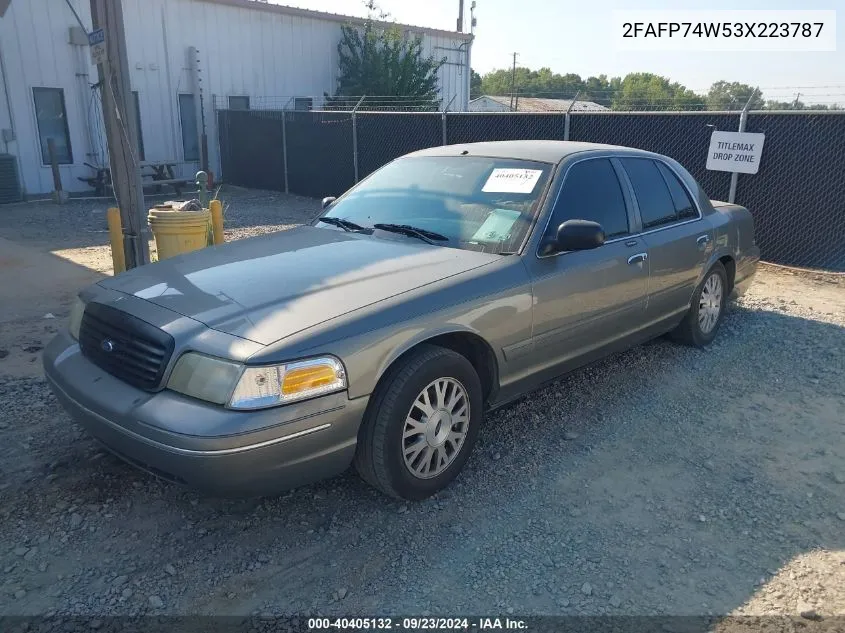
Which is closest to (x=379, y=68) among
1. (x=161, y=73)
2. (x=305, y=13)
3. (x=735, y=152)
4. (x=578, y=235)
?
(x=305, y=13)

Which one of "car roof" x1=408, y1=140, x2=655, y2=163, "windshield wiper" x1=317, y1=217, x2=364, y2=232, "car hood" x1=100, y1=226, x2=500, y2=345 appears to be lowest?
"car hood" x1=100, y1=226, x2=500, y2=345

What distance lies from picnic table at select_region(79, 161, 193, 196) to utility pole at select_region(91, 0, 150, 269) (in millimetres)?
9788

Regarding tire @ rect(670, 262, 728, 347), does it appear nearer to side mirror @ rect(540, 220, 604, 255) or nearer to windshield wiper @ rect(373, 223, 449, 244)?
side mirror @ rect(540, 220, 604, 255)

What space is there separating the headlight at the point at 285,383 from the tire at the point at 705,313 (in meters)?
3.51

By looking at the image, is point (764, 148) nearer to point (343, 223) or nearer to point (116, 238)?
point (343, 223)

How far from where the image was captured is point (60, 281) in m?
7.50

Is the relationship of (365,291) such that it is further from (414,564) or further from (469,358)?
(414,564)

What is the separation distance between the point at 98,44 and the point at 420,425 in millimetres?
5014

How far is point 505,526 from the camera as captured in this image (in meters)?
3.22

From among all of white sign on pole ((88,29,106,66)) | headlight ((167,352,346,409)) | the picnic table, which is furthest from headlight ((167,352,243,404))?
the picnic table

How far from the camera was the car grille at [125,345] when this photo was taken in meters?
2.90

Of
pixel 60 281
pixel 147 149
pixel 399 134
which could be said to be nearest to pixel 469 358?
pixel 60 281

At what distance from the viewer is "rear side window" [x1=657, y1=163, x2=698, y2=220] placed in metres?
5.10

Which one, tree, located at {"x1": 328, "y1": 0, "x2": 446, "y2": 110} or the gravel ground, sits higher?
tree, located at {"x1": 328, "y1": 0, "x2": 446, "y2": 110}
